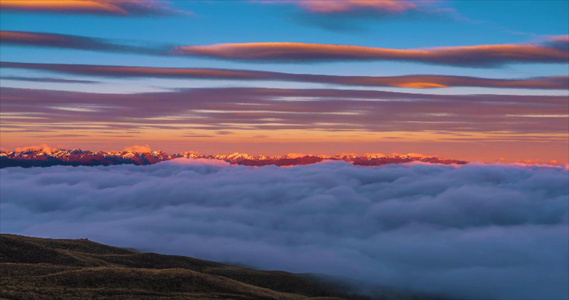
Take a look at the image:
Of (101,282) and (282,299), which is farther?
(282,299)

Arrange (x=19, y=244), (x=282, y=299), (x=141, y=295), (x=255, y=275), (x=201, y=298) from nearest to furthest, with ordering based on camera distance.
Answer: (x=141, y=295)
(x=201, y=298)
(x=282, y=299)
(x=19, y=244)
(x=255, y=275)

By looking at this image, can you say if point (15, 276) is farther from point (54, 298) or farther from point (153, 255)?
point (153, 255)

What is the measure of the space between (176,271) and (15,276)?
28518 mm

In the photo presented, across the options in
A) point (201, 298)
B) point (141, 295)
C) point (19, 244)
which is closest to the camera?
point (141, 295)

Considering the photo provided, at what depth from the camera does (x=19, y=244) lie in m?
117

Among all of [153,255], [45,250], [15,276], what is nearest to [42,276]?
[15,276]

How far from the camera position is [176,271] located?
98.0 m

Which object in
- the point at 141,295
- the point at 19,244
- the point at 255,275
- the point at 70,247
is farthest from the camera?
the point at 255,275

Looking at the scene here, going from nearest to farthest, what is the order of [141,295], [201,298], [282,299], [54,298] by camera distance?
[54,298]
[141,295]
[201,298]
[282,299]

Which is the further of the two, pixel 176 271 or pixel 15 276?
pixel 176 271

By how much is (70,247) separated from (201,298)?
101 meters

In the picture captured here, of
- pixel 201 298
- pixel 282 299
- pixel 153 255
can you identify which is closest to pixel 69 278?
pixel 201 298

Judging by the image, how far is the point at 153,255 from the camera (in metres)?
170

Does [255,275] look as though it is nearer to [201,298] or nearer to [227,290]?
[227,290]
